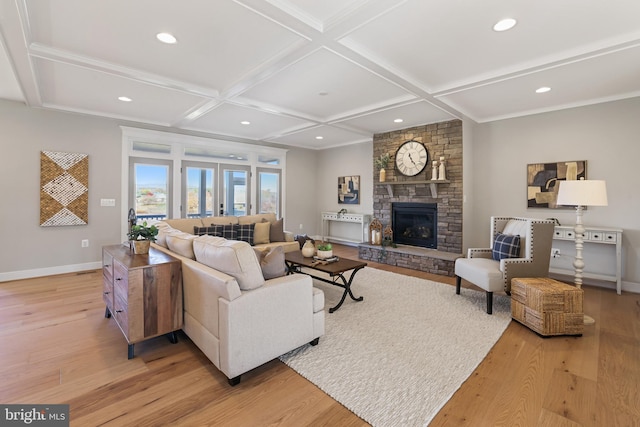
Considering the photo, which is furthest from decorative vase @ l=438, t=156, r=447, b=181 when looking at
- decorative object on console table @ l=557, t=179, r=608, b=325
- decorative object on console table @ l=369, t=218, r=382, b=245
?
decorative object on console table @ l=557, t=179, r=608, b=325

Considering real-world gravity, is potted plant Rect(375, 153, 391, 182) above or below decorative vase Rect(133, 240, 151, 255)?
above

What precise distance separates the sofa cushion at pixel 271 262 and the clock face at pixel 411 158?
377 cm

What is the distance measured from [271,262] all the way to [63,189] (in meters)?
4.31

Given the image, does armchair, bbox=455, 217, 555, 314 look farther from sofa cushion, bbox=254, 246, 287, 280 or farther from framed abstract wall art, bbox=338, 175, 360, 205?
framed abstract wall art, bbox=338, 175, 360, 205

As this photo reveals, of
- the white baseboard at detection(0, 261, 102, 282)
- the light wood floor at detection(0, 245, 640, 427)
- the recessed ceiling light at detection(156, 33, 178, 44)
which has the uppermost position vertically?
the recessed ceiling light at detection(156, 33, 178, 44)

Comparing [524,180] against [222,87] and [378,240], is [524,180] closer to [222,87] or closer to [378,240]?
[378,240]

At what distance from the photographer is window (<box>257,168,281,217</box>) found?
716cm

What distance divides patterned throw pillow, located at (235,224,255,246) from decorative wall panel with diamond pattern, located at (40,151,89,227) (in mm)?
2492

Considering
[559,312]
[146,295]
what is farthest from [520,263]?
[146,295]

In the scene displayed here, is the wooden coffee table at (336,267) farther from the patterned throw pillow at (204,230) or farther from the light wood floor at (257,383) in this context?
the patterned throw pillow at (204,230)

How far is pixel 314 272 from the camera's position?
478 cm

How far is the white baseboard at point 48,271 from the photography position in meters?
4.29

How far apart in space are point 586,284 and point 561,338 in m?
2.40

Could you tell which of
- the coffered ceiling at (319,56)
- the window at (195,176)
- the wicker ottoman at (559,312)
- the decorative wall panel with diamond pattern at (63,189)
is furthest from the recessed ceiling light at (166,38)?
the wicker ottoman at (559,312)
